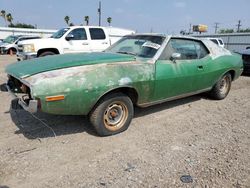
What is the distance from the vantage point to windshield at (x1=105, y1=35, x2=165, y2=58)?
13.9 ft

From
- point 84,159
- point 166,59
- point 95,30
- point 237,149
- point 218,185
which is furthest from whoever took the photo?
point 95,30

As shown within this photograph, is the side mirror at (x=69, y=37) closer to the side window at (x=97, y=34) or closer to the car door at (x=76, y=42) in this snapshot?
the car door at (x=76, y=42)

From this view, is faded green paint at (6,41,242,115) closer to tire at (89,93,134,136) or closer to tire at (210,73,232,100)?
tire at (89,93,134,136)

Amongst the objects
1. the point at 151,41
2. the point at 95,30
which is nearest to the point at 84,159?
the point at 151,41

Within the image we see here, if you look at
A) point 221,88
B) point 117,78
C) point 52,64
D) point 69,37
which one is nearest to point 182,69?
point 117,78

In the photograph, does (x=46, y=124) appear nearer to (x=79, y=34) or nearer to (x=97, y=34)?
(x=79, y=34)

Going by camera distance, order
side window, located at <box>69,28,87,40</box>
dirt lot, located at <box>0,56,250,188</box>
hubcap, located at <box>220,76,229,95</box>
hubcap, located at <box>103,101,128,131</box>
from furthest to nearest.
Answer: side window, located at <box>69,28,87,40</box>, hubcap, located at <box>220,76,229,95</box>, hubcap, located at <box>103,101,128,131</box>, dirt lot, located at <box>0,56,250,188</box>

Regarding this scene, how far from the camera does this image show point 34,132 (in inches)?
149

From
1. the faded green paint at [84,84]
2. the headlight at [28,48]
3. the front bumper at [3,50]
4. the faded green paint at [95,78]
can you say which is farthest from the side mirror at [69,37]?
the front bumper at [3,50]

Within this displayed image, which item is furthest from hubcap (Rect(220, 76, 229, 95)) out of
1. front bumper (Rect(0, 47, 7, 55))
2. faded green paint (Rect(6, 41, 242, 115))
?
front bumper (Rect(0, 47, 7, 55))

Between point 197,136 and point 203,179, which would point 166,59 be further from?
point 203,179

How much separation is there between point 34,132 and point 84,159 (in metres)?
1.18

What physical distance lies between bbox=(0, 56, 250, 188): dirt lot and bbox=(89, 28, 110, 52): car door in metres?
5.79

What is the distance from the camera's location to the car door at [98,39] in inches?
395
